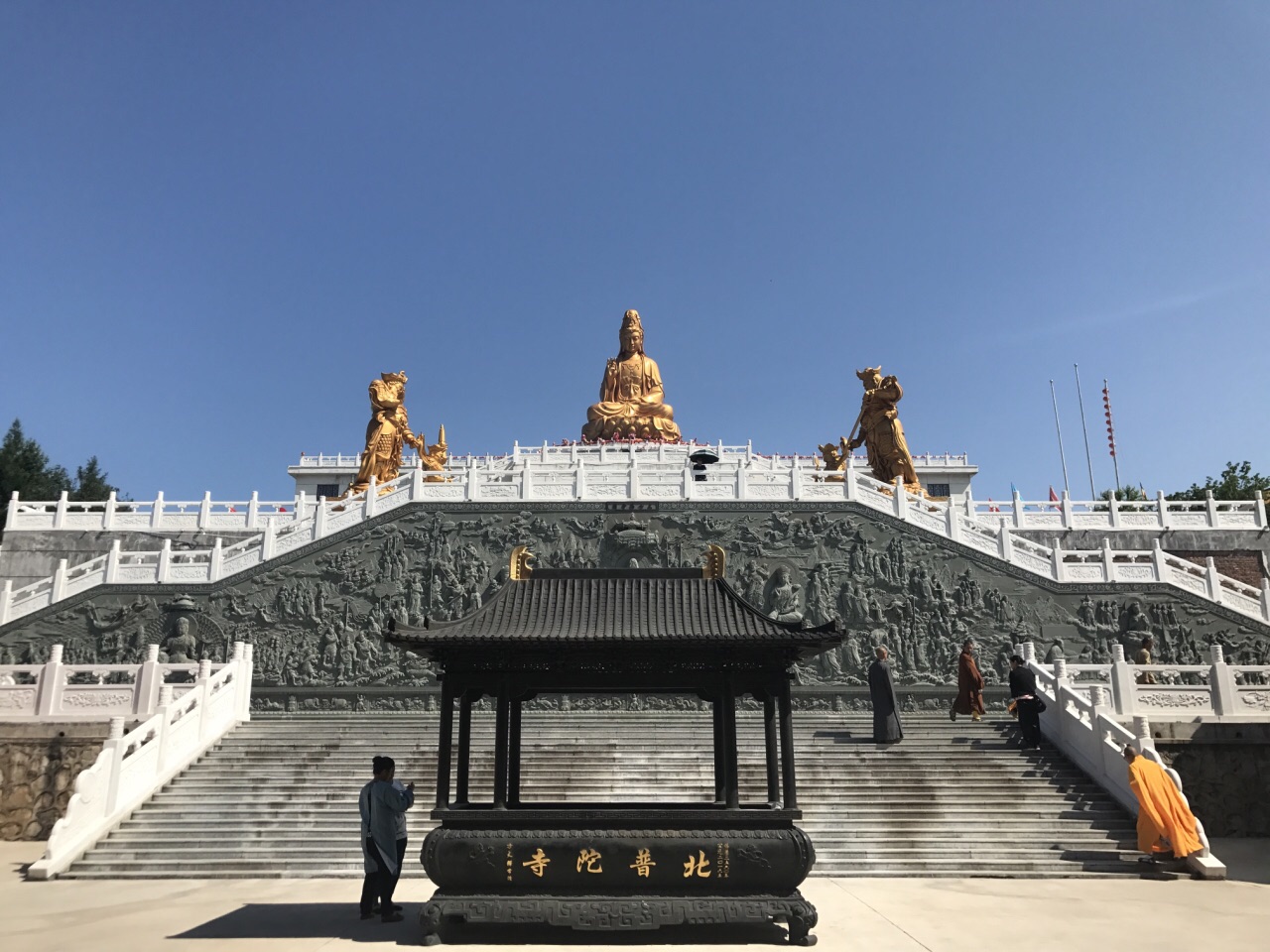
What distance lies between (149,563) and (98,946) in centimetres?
1361

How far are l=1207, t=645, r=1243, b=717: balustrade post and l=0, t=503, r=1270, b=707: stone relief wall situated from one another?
199 inches

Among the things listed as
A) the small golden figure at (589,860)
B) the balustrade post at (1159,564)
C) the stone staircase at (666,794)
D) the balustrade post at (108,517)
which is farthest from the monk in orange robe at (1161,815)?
the balustrade post at (108,517)

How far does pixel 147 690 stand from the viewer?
12539 millimetres

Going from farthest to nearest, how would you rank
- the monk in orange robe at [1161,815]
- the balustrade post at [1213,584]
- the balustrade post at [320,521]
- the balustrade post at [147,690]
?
the balustrade post at [320,521] → the balustrade post at [1213,584] → the balustrade post at [147,690] → the monk in orange robe at [1161,815]

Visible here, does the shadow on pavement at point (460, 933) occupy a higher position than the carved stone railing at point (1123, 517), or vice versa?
the carved stone railing at point (1123, 517)

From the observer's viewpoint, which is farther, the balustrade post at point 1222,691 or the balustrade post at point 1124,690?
the balustrade post at point 1124,690

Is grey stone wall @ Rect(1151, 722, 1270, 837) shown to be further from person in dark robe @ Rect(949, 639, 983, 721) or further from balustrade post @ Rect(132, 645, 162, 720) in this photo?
balustrade post @ Rect(132, 645, 162, 720)

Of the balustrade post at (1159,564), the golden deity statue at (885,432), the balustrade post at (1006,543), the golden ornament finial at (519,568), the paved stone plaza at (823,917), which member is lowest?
the paved stone plaza at (823,917)

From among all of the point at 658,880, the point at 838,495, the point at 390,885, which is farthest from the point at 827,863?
the point at 838,495

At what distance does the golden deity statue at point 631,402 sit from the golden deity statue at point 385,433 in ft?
26.4

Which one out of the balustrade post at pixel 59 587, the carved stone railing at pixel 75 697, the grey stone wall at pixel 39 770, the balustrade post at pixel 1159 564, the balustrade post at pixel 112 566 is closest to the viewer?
the grey stone wall at pixel 39 770

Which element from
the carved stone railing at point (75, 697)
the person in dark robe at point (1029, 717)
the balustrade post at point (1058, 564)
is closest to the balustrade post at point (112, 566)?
the carved stone railing at point (75, 697)

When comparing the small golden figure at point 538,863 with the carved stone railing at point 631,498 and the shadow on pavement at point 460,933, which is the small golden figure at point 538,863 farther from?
the carved stone railing at point 631,498

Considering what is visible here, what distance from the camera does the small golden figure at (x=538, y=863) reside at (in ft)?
23.1
